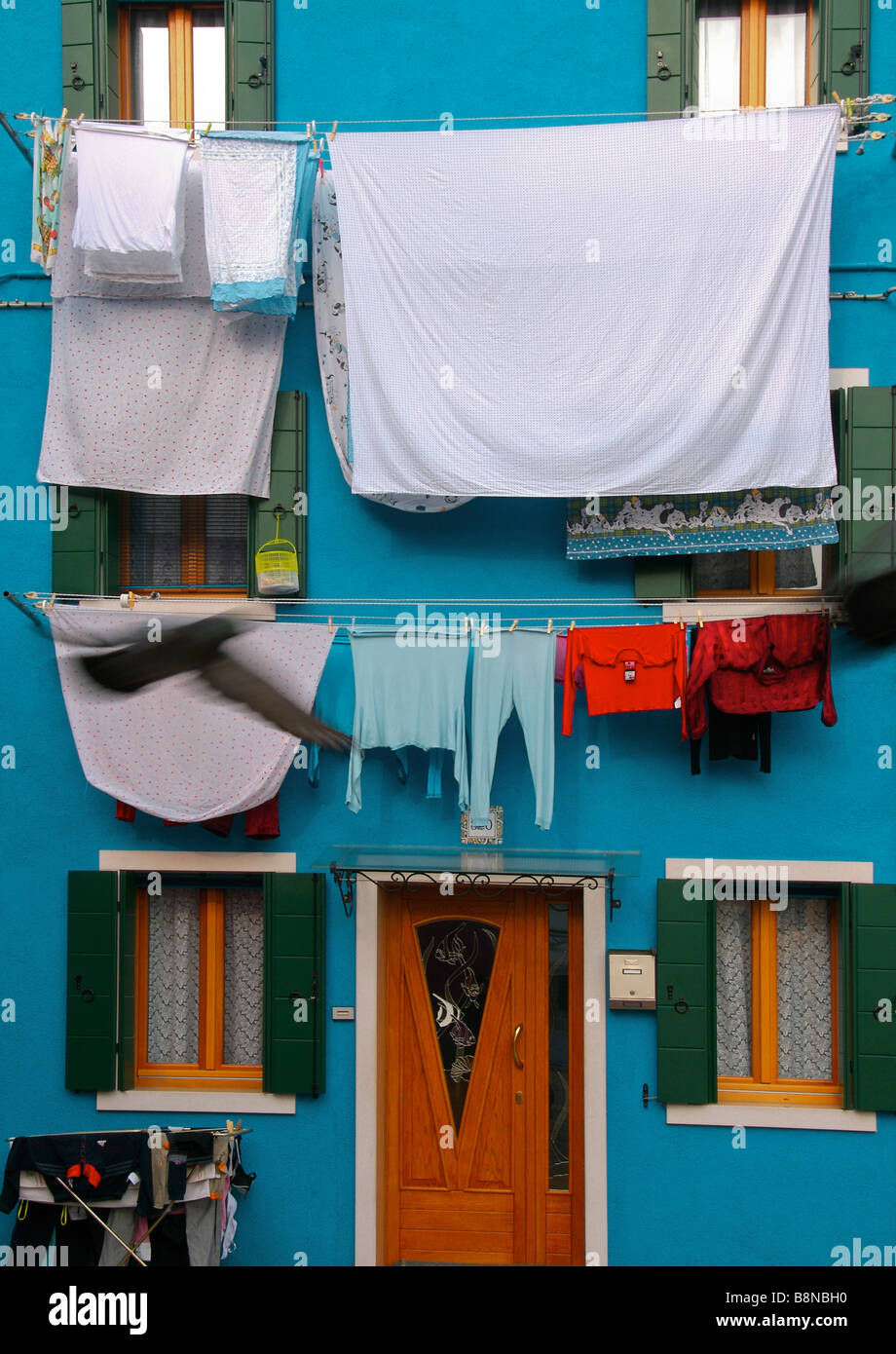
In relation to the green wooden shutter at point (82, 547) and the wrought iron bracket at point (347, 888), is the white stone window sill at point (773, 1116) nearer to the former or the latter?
the wrought iron bracket at point (347, 888)

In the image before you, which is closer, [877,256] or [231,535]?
[877,256]

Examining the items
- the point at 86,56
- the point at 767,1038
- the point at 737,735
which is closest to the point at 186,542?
the point at 86,56

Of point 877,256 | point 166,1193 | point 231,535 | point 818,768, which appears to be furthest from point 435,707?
point 877,256

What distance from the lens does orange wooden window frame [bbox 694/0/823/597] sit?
6.61 metres

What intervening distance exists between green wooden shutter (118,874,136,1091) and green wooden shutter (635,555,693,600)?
3.41 meters

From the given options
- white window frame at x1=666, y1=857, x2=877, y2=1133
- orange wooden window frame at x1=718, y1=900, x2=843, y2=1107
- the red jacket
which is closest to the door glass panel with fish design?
white window frame at x1=666, y1=857, x2=877, y2=1133

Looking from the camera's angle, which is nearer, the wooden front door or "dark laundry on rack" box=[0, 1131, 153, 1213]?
"dark laundry on rack" box=[0, 1131, 153, 1213]

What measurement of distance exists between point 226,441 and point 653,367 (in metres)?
2.38

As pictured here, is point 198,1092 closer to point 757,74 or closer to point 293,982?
point 293,982

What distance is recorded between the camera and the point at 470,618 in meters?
6.53

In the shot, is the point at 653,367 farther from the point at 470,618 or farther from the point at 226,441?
the point at 226,441

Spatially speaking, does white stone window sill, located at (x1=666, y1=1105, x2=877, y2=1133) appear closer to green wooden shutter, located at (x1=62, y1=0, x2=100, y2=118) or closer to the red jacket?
the red jacket

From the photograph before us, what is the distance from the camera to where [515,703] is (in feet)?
20.6

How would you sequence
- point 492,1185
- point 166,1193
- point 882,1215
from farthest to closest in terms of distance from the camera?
1. point 492,1185
2. point 882,1215
3. point 166,1193
